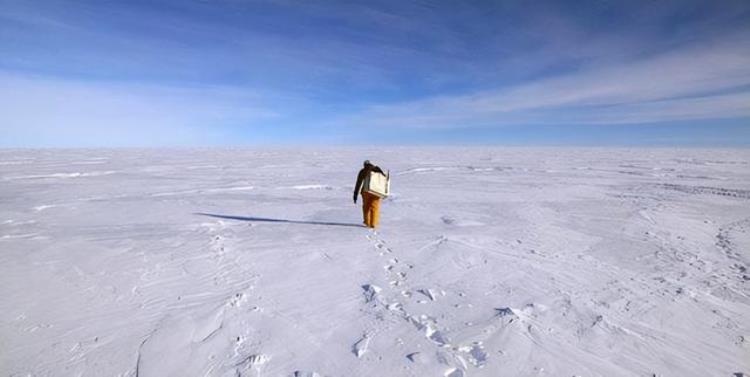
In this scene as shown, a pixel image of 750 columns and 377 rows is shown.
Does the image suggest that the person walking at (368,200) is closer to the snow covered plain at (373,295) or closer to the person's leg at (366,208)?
the person's leg at (366,208)

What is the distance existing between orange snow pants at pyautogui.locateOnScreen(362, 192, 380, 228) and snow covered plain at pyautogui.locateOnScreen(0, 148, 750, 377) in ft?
1.01

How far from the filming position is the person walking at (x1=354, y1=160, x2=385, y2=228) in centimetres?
747

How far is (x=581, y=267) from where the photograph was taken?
221 inches

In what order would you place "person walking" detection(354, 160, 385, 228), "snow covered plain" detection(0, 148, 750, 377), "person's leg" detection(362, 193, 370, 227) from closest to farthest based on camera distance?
1. "snow covered plain" detection(0, 148, 750, 377)
2. "person walking" detection(354, 160, 385, 228)
3. "person's leg" detection(362, 193, 370, 227)

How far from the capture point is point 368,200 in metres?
7.69

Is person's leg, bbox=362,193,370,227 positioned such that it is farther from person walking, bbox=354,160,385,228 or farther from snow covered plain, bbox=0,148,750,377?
snow covered plain, bbox=0,148,750,377

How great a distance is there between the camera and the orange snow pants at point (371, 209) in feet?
25.2

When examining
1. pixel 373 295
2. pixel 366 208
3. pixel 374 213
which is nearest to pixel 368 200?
pixel 366 208

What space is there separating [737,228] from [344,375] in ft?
31.4

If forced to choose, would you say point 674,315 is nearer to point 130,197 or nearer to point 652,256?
point 652,256

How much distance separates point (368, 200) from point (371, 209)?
27 cm

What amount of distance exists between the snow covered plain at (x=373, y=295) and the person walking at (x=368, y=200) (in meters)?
0.35

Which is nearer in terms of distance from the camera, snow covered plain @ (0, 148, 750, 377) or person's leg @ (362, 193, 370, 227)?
snow covered plain @ (0, 148, 750, 377)

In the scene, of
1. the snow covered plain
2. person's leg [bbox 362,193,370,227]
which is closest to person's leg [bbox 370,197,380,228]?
person's leg [bbox 362,193,370,227]
